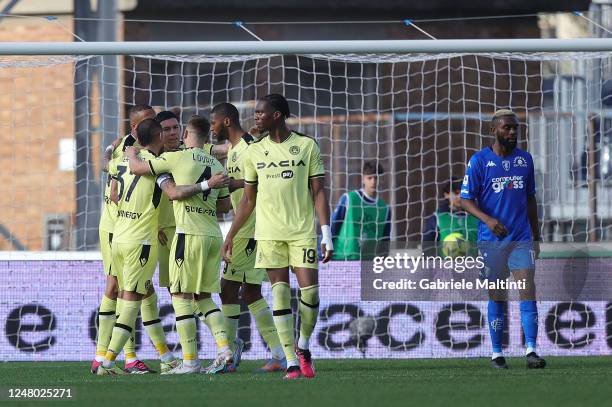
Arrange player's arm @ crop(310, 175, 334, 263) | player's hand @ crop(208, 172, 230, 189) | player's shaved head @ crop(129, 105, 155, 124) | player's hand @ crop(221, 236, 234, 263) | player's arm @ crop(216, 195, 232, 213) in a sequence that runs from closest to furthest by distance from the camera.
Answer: player's arm @ crop(310, 175, 334, 263) < player's hand @ crop(221, 236, 234, 263) < player's hand @ crop(208, 172, 230, 189) < player's arm @ crop(216, 195, 232, 213) < player's shaved head @ crop(129, 105, 155, 124)

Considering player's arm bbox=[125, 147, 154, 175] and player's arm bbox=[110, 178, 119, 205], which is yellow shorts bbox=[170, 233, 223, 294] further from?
player's arm bbox=[110, 178, 119, 205]

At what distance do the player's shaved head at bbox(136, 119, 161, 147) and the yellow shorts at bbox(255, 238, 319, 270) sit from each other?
1399 millimetres

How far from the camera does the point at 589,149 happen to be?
1520 cm

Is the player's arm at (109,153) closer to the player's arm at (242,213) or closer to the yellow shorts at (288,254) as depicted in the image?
the player's arm at (242,213)

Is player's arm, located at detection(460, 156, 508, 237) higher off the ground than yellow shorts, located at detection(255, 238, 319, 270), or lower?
higher

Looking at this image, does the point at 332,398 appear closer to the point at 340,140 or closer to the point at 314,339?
the point at 314,339

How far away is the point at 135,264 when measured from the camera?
34.4 ft

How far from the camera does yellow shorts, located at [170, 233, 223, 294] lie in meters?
10.4

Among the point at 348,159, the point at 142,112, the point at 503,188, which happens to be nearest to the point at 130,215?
the point at 142,112

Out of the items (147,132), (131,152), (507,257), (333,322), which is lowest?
(333,322)

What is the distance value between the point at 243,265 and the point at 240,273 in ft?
0.23

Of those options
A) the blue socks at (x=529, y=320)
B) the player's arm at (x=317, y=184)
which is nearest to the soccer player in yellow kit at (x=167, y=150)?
the player's arm at (x=317, y=184)

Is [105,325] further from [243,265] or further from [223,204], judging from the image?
[223,204]

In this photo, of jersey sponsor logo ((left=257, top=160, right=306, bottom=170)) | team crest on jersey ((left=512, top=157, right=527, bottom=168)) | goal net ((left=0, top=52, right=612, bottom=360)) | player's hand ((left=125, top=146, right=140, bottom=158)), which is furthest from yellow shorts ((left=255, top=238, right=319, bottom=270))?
goal net ((left=0, top=52, right=612, bottom=360))
